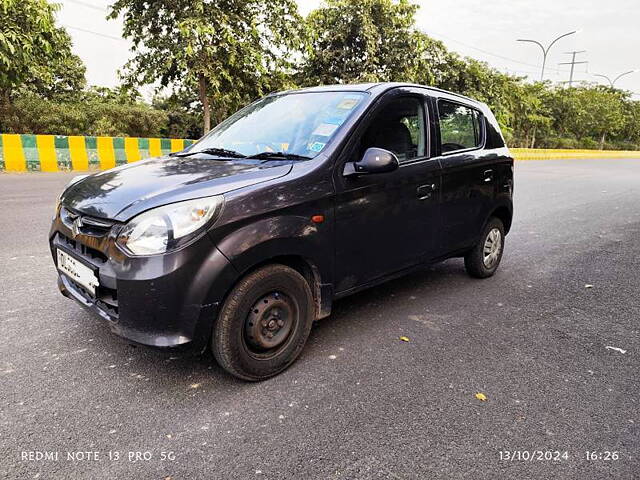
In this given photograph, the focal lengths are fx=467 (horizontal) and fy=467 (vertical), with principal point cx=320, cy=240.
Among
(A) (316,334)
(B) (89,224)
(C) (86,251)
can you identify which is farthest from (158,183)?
(A) (316,334)

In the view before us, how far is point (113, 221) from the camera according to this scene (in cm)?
233

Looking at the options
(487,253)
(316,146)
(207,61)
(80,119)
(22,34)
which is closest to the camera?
(316,146)

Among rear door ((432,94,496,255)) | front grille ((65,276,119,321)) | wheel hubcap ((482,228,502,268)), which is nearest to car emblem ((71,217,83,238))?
front grille ((65,276,119,321))

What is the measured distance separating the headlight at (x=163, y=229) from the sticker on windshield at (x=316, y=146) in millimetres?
890

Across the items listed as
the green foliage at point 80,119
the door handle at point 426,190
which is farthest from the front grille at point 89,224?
the green foliage at point 80,119

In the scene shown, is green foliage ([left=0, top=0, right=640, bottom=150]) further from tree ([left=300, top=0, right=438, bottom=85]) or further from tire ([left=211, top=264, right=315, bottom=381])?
tire ([left=211, top=264, right=315, bottom=381])

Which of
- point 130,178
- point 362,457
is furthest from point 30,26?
point 362,457

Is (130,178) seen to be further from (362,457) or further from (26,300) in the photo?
(362,457)

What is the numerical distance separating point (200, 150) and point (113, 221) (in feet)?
4.14

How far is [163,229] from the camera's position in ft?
7.34

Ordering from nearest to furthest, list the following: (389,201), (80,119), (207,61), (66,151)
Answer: (389,201) → (66,151) → (207,61) → (80,119)

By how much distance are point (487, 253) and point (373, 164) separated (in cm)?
223

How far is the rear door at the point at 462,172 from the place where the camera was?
371cm

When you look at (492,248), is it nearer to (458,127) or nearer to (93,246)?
(458,127)
